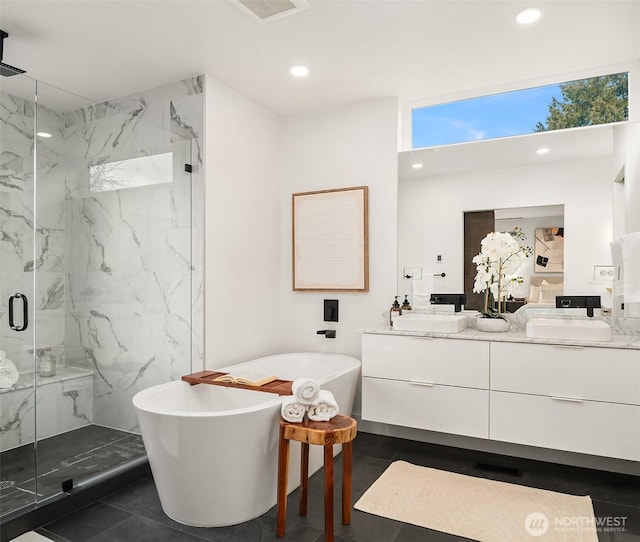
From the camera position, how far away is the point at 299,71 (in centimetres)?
309

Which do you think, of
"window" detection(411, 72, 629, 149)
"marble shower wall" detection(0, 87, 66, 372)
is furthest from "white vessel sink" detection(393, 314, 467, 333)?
"marble shower wall" detection(0, 87, 66, 372)

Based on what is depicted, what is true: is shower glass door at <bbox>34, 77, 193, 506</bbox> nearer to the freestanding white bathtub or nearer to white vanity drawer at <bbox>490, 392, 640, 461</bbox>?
the freestanding white bathtub

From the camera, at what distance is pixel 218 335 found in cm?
326

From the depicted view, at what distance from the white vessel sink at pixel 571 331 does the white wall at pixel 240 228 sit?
1972 mm

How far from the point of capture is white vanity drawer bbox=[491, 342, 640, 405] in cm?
251

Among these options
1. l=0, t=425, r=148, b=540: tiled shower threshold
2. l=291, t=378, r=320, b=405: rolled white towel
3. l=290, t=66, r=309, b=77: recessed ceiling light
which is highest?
l=290, t=66, r=309, b=77: recessed ceiling light

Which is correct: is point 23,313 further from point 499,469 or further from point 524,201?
point 524,201

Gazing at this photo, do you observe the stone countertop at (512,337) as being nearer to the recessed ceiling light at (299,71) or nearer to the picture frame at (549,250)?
the picture frame at (549,250)

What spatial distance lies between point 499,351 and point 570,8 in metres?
1.87

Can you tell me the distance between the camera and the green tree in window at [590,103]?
297 cm

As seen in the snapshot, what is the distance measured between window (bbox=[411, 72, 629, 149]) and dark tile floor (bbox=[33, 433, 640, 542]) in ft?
7.27

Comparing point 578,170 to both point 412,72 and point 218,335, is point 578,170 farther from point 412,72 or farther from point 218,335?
point 218,335

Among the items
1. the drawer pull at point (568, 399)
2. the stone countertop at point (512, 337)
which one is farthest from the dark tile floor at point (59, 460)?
the drawer pull at point (568, 399)

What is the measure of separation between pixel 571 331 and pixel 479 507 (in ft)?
3.64
